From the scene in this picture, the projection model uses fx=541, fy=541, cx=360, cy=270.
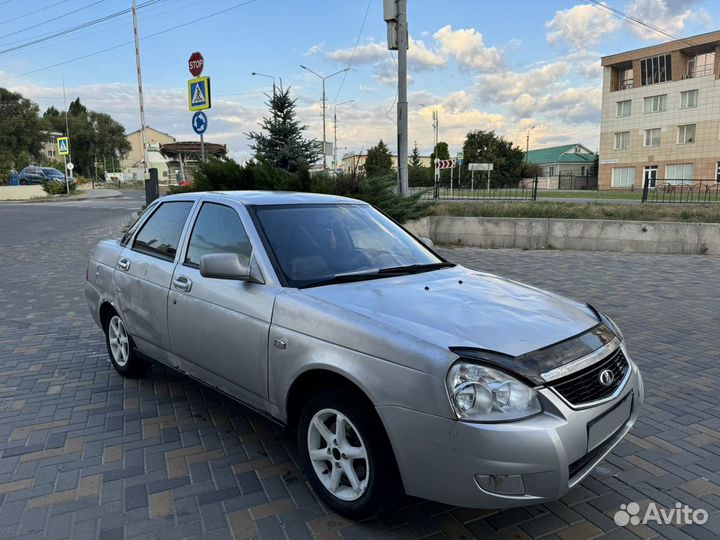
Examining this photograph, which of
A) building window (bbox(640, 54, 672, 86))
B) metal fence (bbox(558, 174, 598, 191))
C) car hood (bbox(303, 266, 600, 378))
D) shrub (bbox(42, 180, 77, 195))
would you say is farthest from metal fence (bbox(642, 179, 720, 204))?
building window (bbox(640, 54, 672, 86))

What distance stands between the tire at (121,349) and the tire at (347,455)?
2326 mm

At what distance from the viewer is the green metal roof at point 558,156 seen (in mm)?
79650

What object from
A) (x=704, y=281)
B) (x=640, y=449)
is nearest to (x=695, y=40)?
(x=704, y=281)

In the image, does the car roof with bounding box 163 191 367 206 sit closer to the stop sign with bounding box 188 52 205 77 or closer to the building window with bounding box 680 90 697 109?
the stop sign with bounding box 188 52 205 77

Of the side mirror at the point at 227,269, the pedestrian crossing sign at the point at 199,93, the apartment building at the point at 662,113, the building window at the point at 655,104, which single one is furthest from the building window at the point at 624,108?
the side mirror at the point at 227,269

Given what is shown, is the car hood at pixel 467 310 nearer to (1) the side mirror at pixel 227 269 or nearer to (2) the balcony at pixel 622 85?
(1) the side mirror at pixel 227 269

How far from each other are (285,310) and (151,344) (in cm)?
172

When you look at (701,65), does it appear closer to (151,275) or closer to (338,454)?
(151,275)

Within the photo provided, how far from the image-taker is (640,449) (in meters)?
3.44

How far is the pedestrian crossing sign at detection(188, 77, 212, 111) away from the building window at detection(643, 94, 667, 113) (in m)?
53.3

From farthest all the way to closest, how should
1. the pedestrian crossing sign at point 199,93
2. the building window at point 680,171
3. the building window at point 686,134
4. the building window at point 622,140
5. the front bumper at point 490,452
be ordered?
the building window at point 622,140, the building window at point 680,171, the building window at point 686,134, the pedestrian crossing sign at point 199,93, the front bumper at point 490,452

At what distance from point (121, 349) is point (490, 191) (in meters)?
14.4

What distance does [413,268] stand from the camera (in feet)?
11.7

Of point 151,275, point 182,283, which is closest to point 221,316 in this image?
point 182,283
